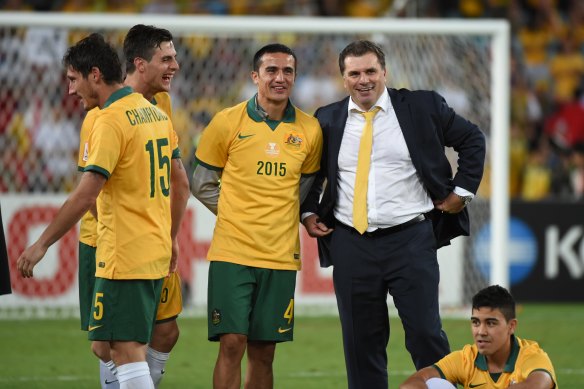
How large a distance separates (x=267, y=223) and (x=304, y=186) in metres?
0.38

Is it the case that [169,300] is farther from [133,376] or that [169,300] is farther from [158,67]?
[158,67]

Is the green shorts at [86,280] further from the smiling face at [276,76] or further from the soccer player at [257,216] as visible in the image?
A: the smiling face at [276,76]

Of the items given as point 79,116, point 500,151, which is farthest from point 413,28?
point 79,116

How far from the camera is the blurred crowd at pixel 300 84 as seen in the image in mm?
12000

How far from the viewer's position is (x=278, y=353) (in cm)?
964

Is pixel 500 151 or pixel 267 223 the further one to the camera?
pixel 500 151

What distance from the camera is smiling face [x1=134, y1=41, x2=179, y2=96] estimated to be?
241 inches

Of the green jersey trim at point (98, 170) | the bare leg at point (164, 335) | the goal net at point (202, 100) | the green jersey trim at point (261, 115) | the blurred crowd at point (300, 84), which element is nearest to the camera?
A: the green jersey trim at point (98, 170)

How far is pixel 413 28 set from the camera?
11.5 meters

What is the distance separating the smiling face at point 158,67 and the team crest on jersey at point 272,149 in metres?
0.65

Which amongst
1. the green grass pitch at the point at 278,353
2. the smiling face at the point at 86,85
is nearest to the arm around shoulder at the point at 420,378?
the smiling face at the point at 86,85

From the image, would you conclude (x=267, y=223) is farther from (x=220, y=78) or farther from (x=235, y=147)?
(x=220, y=78)

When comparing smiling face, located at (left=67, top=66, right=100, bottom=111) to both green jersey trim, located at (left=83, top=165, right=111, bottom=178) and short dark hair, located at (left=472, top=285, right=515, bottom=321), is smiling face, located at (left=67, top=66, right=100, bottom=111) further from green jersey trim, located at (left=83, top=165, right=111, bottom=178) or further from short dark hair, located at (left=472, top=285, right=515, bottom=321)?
short dark hair, located at (left=472, top=285, right=515, bottom=321)

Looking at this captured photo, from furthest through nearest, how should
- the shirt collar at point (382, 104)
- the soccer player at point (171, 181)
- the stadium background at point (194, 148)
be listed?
the stadium background at point (194, 148) → the shirt collar at point (382, 104) → the soccer player at point (171, 181)
